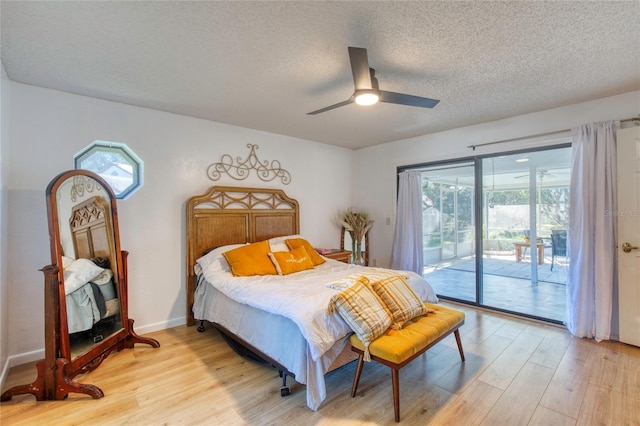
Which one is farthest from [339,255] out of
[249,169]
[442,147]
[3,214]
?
[3,214]

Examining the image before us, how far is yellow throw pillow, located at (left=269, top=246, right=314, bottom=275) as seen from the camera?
3287 millimetres

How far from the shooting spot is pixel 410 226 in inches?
187

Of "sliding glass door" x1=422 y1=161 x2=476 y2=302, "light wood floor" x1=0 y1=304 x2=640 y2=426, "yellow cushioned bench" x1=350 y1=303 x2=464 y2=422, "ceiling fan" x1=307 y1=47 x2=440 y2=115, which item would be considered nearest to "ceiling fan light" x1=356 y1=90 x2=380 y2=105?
"ceiling fan" x1=307 y1=47 x2=440 y2=115

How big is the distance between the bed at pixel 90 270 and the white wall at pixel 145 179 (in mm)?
438

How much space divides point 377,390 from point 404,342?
0.54 metres

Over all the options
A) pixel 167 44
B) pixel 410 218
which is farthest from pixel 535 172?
pixel 167 44

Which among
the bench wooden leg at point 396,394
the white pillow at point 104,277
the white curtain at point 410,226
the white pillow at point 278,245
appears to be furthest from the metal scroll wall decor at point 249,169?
the bench wooden leg at point 396,394

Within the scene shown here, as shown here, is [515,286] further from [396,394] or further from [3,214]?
[3,214]

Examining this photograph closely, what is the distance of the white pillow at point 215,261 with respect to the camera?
3.21m

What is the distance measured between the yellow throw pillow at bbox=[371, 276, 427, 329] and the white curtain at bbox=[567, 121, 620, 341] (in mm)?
2008

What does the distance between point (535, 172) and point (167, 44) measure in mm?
4263

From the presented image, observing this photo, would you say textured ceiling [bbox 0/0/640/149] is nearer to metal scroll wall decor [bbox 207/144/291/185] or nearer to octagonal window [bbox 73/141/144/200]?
octagonal window [bbox 73/141/144/200]

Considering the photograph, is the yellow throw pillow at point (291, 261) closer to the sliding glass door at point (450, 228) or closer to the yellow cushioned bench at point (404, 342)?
the yellow cushioned bench at point (404, 342)

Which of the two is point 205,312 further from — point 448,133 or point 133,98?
point 448,133
